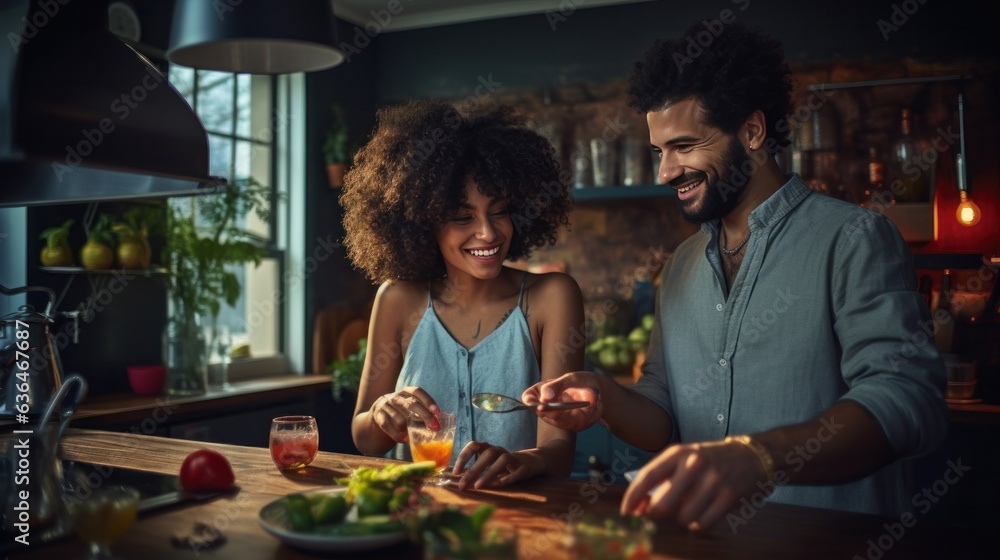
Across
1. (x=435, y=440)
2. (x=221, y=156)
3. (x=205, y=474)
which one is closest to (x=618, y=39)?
(x=221, y=156)

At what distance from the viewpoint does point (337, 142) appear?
4.56 meters

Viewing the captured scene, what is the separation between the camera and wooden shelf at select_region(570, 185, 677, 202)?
3.99 metres

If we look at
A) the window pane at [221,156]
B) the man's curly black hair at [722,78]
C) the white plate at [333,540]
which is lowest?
the white plate at [333,540]

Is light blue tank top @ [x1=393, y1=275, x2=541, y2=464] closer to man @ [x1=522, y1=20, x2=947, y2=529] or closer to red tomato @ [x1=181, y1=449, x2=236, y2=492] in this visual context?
man @ [x1=522, y1=20, x2=947, y2=529]

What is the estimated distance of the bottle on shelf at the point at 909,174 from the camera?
11.6ft

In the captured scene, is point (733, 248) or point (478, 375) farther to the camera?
point (478, 375)

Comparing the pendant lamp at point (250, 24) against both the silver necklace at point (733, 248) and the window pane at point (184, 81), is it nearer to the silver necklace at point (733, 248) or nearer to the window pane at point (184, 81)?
the silver necklace at point (733, 248)

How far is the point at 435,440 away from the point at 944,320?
2.78 metres

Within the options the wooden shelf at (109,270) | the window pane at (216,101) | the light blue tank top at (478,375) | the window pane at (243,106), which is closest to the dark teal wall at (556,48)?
the window pane at (243,106)

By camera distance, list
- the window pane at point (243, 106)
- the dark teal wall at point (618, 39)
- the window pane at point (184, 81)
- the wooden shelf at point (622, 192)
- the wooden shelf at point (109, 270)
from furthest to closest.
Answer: the window pane at point (243, 106) → the wooden shelf at point (622, 192) → the window pane at point (184, 81) → the dark teal wall at point (618, 39) → the wooden shelf at point (109, 270)

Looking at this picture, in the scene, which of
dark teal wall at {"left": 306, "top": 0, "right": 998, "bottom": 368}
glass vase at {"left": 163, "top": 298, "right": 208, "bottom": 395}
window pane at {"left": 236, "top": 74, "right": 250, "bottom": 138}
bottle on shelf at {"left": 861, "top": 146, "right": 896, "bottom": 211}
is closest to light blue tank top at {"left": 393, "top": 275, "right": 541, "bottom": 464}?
glass vase at {"left": 163, "top": 298, "right": 208, "bottom": 395}

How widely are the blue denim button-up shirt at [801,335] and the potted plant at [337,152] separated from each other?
2935 millimetres

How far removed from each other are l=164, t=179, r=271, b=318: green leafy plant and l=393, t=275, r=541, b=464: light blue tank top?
160cm

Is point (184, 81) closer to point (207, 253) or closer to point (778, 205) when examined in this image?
point (207, 253)
